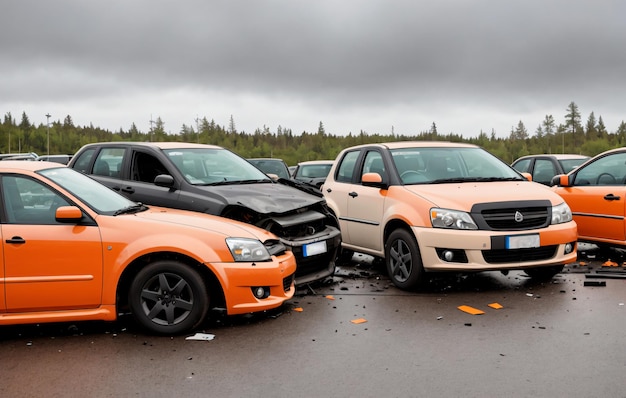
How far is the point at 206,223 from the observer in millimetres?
6113

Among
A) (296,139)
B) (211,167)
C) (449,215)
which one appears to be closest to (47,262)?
(211,167)

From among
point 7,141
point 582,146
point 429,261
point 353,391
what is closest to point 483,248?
point 429,261

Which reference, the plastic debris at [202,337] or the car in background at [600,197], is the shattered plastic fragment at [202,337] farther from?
the car in background at [600,197]

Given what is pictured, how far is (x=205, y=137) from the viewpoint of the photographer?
17775 centimetres

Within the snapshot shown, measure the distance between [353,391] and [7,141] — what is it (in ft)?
563

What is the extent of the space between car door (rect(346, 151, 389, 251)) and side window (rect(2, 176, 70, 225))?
404cm

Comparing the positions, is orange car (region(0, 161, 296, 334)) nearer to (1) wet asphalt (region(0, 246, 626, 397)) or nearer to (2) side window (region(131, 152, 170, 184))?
(1) wet asphalt (region(0, 246, 626, 397))

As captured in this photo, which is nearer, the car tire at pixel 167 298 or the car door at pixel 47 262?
the car door at pixel 47 262

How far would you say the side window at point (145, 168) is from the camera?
8.63 meters

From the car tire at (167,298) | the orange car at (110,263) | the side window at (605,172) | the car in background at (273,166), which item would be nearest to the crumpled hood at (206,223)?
the orange car at (110,263)

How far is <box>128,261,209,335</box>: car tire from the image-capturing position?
5.71 m

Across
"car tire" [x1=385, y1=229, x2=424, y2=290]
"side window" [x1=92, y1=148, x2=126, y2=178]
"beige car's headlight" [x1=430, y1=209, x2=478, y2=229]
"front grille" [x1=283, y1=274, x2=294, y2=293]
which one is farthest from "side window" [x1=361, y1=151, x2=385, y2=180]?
"side window" [x1=92, y1=148, x2=126, y2=178]

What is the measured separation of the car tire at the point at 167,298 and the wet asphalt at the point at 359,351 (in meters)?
0.14

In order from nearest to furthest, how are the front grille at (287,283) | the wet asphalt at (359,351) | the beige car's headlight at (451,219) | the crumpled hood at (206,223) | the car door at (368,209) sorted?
1. the wet asphalt at (359,351)
2. the crumpled hood at (206,223)
3. the front grille at (287,283)
4. the beige car's headlight at (451,219)
5. the car door at (368,209)
